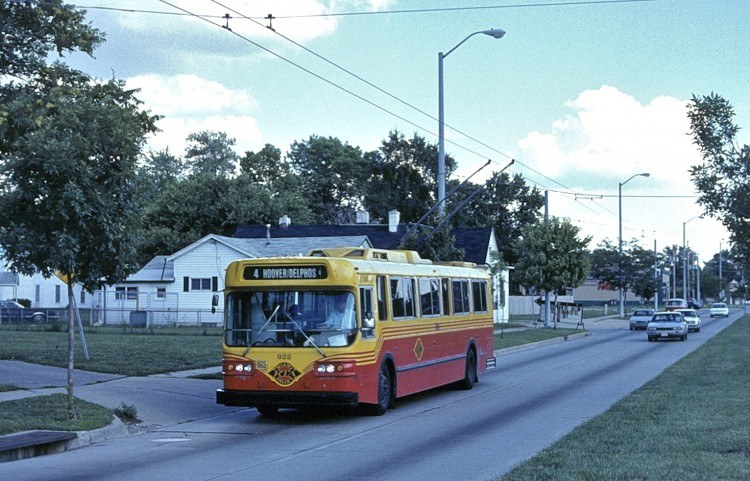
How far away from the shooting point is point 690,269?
163875 millimetres

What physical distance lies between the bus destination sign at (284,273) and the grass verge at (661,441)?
4.77 m

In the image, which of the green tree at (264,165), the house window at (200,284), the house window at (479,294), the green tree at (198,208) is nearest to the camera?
the house window at (479,294)

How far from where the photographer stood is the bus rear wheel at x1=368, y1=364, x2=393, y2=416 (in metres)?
17.4

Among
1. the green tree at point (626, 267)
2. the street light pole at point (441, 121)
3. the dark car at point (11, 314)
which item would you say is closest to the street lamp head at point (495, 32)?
the street light pole at point (441, 121)

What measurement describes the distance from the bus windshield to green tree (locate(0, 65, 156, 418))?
2.08m

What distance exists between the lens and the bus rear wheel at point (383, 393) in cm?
1739

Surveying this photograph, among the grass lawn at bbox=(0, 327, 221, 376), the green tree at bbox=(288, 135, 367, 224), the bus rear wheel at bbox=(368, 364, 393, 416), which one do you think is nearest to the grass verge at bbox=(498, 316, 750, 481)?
the bus rear wheel at bbox=(368, 364, 393, 416)

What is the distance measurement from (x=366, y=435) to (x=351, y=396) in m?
1.19

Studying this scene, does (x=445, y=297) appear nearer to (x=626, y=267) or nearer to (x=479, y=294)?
(x=479, y=294)

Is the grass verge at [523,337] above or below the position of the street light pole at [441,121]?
below

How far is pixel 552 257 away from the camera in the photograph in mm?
57438

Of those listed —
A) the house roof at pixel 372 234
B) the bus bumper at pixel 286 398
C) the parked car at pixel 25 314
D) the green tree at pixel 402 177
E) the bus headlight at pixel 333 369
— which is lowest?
the bus bumper at pixel 286 398

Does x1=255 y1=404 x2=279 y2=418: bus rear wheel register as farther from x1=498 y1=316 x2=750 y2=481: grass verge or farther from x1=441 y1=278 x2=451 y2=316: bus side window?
x1=498 y1=316 x2=750 y2=481: grass verge

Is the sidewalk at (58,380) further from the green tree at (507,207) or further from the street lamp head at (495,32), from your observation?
the green tree at (507,207)
